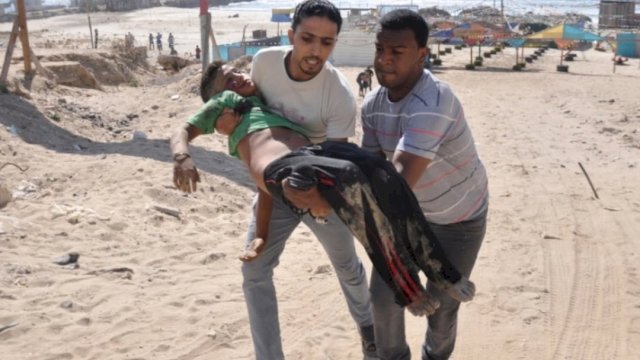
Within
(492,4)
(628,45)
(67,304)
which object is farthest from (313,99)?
(492,4)

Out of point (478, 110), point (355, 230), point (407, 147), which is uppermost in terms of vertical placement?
point (407, 147)

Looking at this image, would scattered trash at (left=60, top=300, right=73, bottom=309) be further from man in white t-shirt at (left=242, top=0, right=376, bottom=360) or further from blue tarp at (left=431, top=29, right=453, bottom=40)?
blue tarp at (left=431, top=29, right=453, bottom=40)

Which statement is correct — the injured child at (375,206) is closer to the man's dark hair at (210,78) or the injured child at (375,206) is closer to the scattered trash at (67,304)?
→ the man's dark hair at (210,78)

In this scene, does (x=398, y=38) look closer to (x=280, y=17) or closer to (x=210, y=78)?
(x=210, y=78)

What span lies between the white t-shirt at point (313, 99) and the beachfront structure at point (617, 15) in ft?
171

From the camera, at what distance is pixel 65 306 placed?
184 inches

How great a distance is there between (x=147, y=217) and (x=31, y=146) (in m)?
2.98

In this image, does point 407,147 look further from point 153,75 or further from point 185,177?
point 153,75

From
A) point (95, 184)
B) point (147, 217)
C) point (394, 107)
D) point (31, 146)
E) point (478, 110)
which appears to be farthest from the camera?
point (478, 110)

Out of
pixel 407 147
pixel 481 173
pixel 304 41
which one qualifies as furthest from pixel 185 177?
pixel 481 173

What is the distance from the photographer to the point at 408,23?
2.85 m

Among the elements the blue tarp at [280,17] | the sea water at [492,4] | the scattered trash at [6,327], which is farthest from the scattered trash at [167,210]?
the sea water at [492,4]

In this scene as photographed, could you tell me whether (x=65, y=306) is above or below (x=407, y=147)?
below

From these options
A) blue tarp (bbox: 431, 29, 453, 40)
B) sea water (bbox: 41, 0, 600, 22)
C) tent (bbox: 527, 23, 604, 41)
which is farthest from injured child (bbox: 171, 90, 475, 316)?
sea water (bbox: 41, 0, 600, 22)
